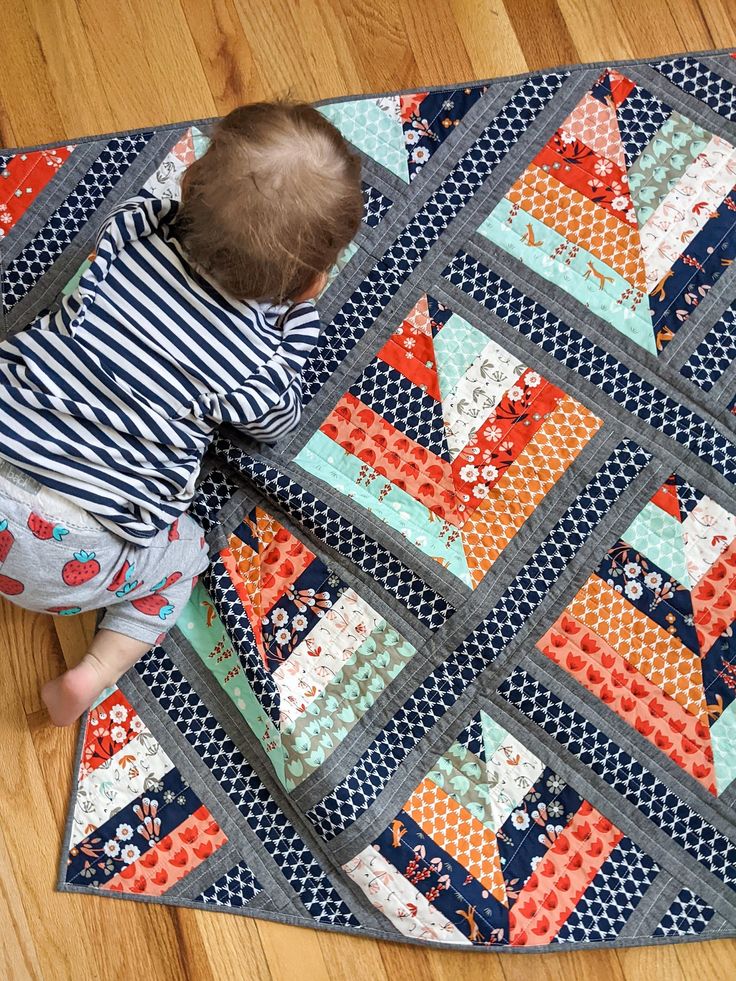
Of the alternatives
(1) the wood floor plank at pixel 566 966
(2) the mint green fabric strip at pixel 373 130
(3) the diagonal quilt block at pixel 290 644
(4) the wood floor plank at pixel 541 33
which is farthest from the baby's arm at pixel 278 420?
(1) the wood floor plank at pixel 566 966

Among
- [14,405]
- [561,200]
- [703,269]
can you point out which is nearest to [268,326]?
[14,405]

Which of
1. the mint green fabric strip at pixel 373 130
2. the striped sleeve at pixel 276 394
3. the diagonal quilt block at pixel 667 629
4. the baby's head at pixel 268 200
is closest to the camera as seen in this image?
the baby's head at pixel 268 200

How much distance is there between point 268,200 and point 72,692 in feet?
2.01

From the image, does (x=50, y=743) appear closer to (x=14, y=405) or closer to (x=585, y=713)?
(x=14, y=405)

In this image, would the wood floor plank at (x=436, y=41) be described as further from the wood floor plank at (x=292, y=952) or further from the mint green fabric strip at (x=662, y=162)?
the wood floor plank at (x=292, y=952)

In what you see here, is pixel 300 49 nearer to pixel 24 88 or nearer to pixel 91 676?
pixel 24 88

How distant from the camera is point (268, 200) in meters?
0.84

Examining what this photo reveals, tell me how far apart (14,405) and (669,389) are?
2.57ft

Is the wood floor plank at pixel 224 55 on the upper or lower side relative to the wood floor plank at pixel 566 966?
upper

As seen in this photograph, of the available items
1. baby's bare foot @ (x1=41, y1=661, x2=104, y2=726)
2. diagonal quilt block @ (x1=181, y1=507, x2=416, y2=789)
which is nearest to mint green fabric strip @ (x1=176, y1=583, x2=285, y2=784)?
diagonal quilt block @ (x1=181, y1=507, x2=416, y2=789)

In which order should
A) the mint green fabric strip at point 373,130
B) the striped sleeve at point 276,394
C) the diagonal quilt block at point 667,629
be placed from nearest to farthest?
the striped sleeve at point 276,394 → the diagonal quilt block at point 667,629 → the mint green fabric strip at point 373,130

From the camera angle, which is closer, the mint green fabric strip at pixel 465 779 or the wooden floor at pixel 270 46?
the mint green fabric strip at pixel 465 779

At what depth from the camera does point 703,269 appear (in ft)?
3.76

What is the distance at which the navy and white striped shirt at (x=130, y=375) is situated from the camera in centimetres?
91
